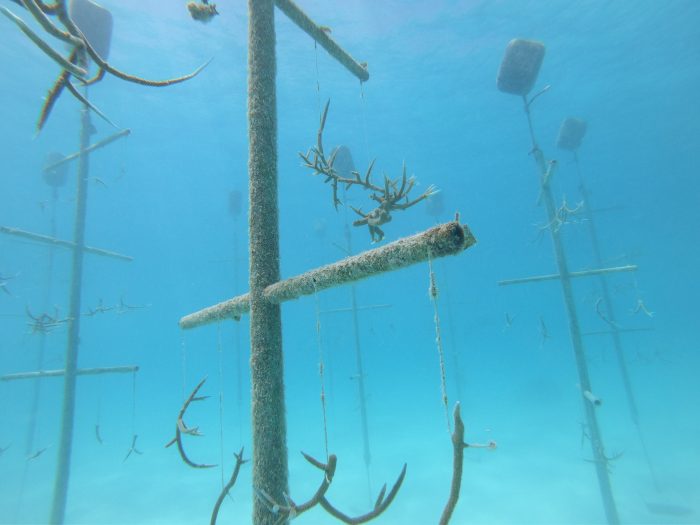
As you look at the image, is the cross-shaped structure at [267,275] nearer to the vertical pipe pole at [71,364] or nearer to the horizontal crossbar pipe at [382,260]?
the horizontal crossbar pipe at [382,260]

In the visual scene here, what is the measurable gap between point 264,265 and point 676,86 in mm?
51306

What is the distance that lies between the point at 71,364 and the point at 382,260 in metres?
11.1

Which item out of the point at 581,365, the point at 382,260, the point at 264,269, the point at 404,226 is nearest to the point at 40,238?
the point at 264,269

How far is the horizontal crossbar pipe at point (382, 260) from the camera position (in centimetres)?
234

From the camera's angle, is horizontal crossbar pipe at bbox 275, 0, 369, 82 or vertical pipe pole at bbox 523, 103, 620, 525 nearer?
horizontal crossbar pipe at bbox 275, 0, 369, 82

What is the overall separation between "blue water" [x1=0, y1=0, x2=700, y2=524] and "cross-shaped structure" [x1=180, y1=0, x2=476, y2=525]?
480 millimetres

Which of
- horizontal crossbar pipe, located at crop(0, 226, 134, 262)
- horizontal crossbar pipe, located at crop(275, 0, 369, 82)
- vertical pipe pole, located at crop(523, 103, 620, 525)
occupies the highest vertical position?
horizontal crossbar pipe, located at crop(275, 0, 369, 82)

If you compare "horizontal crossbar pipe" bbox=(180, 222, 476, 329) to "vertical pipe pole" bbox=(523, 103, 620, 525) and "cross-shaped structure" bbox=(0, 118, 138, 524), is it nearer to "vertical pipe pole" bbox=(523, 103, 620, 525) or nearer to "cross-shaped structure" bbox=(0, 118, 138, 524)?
"cross-shaped structure" bbox=(0, 118, 138, 524)

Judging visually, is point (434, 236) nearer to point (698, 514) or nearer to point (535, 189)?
point (698, 514)

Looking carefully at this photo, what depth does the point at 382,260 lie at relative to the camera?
8.75ft

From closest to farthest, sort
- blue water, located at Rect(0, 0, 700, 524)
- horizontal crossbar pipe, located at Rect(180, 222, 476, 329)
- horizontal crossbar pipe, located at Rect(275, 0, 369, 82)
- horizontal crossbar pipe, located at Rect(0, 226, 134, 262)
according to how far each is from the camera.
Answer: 1. horizontal crossbar pipe, located at Rect(180, 222, 476, 329)
2. horizontal crossbar pipe, located at Rect(275, 0, 369, 82)
3. horizontal crossbar pipe, located at Rect(0, 226, 134, 262)
4. blue water, located at Rect(0, 0, 700, 524)

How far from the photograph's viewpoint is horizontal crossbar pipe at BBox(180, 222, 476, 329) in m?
2.34

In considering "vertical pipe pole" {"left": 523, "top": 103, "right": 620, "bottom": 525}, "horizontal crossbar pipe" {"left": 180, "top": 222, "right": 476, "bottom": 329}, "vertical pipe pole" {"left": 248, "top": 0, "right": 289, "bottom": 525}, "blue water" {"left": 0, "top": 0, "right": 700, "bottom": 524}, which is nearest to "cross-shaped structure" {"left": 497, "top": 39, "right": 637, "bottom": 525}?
"vertical pipe pole" {"left": 523, "top": 103, "right": 620, "bottom": 525}

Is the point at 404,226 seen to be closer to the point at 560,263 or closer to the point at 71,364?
the point at 560,263
